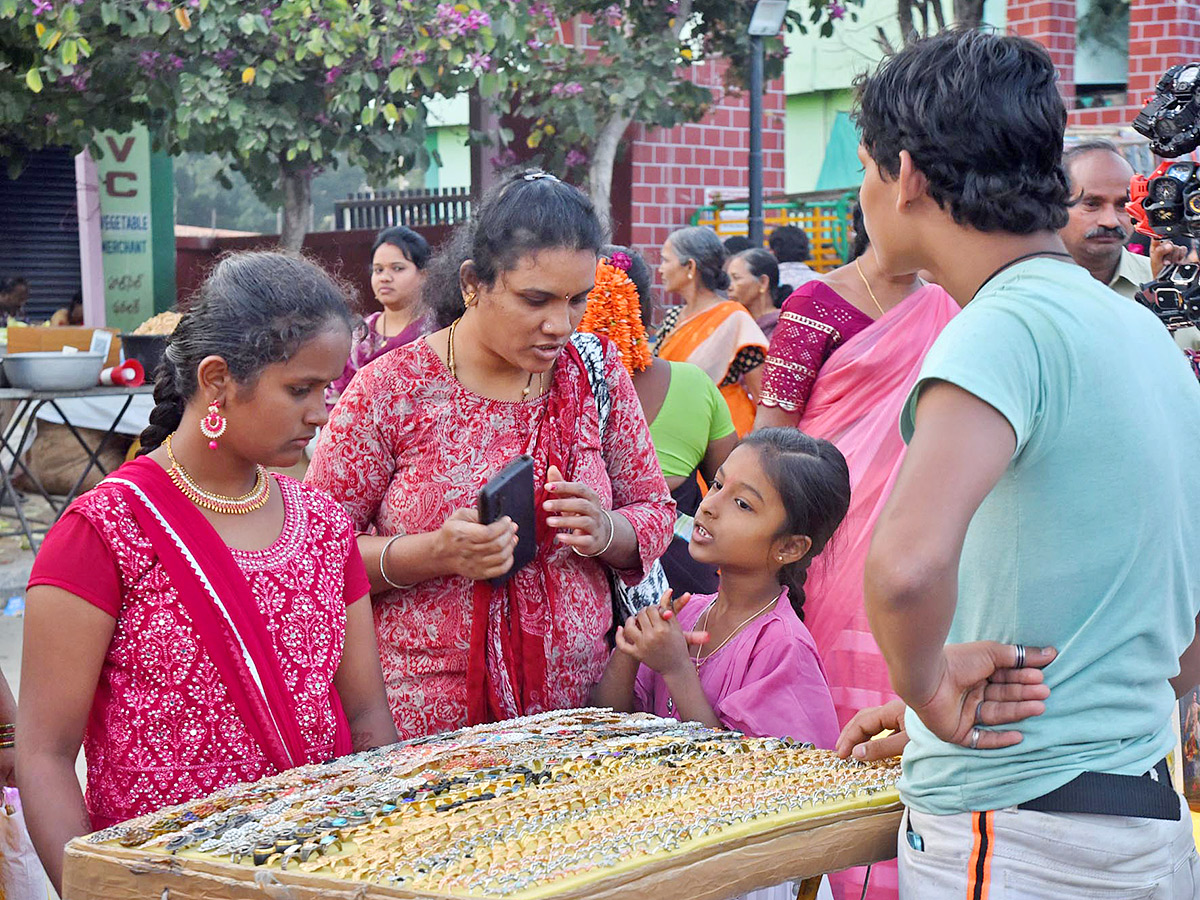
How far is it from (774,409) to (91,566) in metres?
2.17

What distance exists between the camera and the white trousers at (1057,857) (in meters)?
1.56

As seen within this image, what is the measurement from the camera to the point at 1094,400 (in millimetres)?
1486

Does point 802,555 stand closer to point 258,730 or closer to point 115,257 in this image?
point 258,730

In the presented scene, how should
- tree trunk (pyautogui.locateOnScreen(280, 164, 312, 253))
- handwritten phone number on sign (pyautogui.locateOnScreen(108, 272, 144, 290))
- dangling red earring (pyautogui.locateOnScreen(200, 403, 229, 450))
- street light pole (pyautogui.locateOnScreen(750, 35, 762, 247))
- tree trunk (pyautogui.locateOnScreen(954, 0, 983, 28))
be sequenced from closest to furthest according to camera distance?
dangling red earring (pyautogui.locateOnScreen(200, 403, 229, 450)), tree trunk (pyautogui.locateOnScreen(954, 0, 983, 28)), street light pole (pyautogui.locateOnScreen(750, 35, 762, 247)), tree trunk (pyautogui.locateOnScreen(280, 164, 312, 253)), handwritten phone number on sign (pyautogui.locateOnScreen(108, 272, 144, 290))

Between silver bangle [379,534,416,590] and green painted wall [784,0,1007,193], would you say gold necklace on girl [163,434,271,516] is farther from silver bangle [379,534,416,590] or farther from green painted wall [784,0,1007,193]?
green painted wall [784,0,1007,193]

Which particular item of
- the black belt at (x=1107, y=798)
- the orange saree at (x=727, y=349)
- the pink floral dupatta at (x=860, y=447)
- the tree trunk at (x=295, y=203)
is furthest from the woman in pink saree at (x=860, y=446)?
the tree trunk at (x=295, y=203)

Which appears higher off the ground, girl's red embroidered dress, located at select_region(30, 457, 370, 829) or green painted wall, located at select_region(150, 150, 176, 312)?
green painted wall, located at select_region(150, 150, 176, 312)


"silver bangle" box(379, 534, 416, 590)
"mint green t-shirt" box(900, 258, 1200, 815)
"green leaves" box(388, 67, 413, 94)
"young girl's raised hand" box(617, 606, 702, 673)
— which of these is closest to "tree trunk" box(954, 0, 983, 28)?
"green leaves" box(388, 67, 413, 94)

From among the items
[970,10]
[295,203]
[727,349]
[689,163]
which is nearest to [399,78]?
[295,203]

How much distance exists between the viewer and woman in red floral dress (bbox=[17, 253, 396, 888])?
193 cm

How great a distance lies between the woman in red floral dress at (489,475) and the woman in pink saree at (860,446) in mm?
878

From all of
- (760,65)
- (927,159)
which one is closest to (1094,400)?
(927,159)

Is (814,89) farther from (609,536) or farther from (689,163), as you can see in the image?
(609,536)

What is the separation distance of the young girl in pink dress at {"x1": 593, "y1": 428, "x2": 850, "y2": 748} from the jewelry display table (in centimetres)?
42
